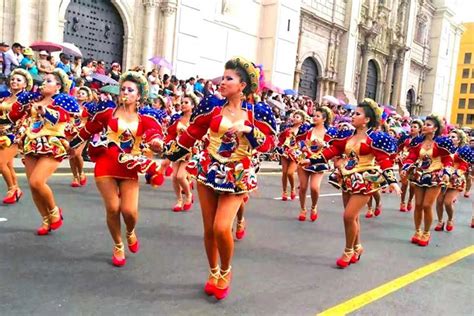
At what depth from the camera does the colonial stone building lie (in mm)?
17250

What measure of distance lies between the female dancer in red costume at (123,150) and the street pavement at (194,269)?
557 mm

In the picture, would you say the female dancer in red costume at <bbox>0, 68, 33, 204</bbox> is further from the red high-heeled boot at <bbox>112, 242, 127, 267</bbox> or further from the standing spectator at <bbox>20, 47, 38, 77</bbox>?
the standing spectator at <bbox>20, 47, 38, 77</bbox>

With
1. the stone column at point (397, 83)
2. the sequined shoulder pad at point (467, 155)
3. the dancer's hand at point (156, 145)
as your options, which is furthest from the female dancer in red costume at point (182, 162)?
the stone column at point (397, 83)

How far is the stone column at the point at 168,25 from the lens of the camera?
19.0 metres

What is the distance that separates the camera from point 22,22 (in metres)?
15.0

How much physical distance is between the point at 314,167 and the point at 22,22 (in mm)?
11515

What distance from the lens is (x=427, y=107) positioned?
45.1 metres

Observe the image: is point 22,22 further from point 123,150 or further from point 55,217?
point 123,150

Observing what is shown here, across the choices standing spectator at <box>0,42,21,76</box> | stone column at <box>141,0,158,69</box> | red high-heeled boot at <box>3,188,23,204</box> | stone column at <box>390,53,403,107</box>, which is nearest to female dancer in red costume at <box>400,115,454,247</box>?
red high-heeled boot at <box>3,188,23,204</box>

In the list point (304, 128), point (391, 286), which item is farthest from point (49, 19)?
point (391, 286)

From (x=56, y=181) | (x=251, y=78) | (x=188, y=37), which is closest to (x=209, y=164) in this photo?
(x=251, y=78)

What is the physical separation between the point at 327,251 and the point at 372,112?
6.22 feet

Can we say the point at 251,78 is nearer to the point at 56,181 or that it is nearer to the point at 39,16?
the point at 56,181

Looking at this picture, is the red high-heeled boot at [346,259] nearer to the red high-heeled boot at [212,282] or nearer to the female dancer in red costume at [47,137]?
the red high-heeled boot at [212,282]
